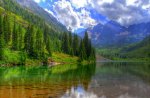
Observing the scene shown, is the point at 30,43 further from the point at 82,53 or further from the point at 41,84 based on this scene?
the point at 41,84

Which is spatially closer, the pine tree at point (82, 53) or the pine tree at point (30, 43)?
the pine tree at point (30, 43)

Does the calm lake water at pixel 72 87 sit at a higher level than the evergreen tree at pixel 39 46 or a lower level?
lower

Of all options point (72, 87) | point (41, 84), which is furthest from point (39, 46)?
point (72, 87)

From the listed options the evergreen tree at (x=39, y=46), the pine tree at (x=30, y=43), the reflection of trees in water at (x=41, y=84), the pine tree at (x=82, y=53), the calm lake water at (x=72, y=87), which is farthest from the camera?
the pine tree at (x=82, y=53)

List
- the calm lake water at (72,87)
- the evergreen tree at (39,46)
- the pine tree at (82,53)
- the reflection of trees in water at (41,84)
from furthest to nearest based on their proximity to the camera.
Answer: the pine tree at (82,53) < the evergreen tree at (39,46) < the reflection of trees in water at (41,84) < the calm lake water at (72,87)

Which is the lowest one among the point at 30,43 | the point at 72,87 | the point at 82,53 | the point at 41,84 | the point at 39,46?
the point at 72,87

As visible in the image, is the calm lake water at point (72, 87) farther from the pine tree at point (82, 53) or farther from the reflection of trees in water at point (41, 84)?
the pine tree at point (82, 53)

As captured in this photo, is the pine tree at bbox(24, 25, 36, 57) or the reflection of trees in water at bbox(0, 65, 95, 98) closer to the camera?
the reflection of trees in water at bbox(0, 65, 95, 98)

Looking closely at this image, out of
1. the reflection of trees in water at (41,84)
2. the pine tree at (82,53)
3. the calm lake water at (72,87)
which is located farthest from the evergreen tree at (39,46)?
the calm lake water at (72,87)

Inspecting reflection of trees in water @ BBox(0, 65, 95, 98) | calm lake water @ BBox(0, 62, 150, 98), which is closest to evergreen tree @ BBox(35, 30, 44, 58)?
reflection of trees in water @ BBox(0, 65, 95, 98)

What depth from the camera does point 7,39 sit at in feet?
477

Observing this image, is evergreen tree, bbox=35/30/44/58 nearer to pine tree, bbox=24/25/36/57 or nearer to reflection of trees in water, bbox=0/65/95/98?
pine tree, bbox=24/25/36/57

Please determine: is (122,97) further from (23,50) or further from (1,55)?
(23,50)

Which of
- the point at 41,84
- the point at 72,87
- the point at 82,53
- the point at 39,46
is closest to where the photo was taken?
the point at 72,87
